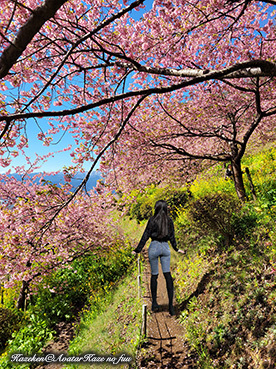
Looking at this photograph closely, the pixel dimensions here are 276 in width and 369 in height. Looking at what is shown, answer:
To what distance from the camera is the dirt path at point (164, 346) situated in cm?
328

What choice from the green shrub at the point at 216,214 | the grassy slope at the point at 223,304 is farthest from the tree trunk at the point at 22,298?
the green shrub at the point at 216,214

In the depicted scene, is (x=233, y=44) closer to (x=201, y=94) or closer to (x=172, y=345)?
(x=201, y=94)

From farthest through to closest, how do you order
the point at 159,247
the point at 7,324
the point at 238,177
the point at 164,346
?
the point at 7,324, the point at 238,177, the point at 159,247, the point at 164,346

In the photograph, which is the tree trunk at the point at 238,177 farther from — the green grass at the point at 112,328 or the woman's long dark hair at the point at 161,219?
the green grass at the point at 112,328

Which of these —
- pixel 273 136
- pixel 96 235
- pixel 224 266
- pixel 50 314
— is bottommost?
pixel 50 314

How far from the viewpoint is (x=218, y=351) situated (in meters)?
3.02

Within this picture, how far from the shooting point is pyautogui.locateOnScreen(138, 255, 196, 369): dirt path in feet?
10.8

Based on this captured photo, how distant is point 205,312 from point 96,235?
21.8 ft

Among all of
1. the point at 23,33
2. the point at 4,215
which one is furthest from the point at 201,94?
the point at 4,215

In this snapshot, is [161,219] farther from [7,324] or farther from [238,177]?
[7,324]

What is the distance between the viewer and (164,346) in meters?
3.69

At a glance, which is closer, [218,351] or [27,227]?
[218,351]

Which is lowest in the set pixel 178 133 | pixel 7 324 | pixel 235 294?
pixel 7 324

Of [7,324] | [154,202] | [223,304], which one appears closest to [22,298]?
[7,324]
